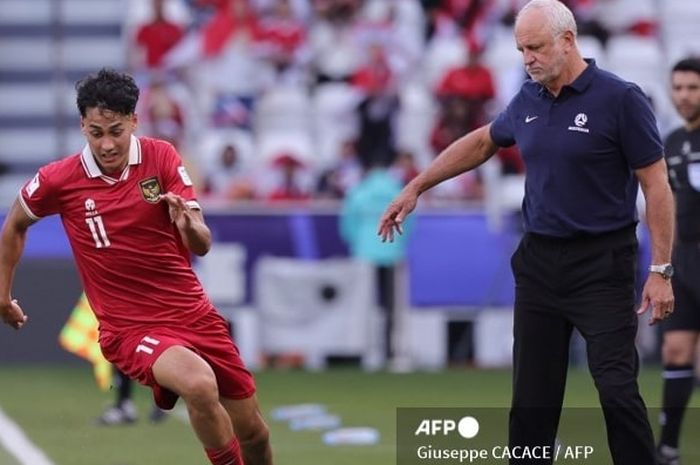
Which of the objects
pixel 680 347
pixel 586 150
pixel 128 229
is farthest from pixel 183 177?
pixel 680 347

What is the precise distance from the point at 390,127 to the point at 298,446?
26.9 ft

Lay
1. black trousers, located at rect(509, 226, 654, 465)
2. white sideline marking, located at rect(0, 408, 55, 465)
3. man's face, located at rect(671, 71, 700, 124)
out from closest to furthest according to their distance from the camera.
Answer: black trousers, located at rect(509, 226, 654, 465)
man's face, located at rect(671, 71, 700, 124)
white sideline marking, located at rect(0, 408, 55, 465)

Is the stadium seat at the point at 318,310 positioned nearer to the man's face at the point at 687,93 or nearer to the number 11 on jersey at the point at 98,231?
the man's face at the point at 687,93

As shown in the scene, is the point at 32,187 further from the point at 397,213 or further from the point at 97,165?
the point at 397,213

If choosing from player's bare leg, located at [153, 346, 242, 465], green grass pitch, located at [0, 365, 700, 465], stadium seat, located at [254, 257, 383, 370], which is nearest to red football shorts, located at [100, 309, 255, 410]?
player's bare leg, located at [153, 346, 242, 465]

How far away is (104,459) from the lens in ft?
36.0

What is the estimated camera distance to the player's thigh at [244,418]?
8414 mm

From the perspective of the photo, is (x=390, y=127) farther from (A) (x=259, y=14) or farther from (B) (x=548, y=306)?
(B) (x=548, y=306)

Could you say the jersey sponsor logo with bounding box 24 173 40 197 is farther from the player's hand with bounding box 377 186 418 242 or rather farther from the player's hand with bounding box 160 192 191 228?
the player's hand with bounding box 377 186 418 242

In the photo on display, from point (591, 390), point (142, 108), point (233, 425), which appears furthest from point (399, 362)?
point (233, 425)

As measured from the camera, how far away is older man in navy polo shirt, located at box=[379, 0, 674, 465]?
7.77 meters

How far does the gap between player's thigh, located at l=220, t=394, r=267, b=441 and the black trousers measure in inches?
48.0

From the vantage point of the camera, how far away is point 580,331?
315 inches

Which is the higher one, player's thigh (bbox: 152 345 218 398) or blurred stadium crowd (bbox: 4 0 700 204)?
blurred stadium crowd (bbox: 4 0 700 204)
